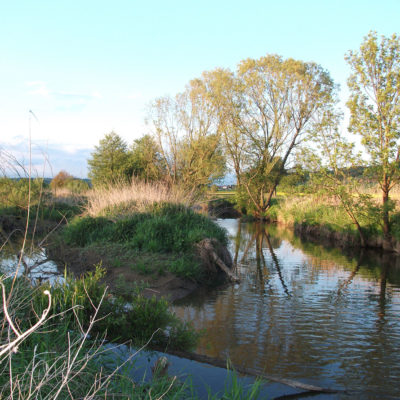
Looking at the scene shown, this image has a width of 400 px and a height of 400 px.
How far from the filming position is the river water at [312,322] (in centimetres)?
570

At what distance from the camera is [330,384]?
209 inches

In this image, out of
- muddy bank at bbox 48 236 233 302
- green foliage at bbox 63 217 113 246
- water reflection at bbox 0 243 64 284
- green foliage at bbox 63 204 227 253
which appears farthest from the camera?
green foliage at bbox 63 217 113 246

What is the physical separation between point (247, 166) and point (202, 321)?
27.4 metres

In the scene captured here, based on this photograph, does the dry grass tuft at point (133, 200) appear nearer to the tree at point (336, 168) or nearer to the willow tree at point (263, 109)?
the tree at point (336, 168)

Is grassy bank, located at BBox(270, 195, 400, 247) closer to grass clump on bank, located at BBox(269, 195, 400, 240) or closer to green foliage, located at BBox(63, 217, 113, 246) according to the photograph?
grass clump on bank, located at BBox(269, 195, 400, 240)

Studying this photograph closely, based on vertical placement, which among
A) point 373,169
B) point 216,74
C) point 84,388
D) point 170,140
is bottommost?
point 84,388

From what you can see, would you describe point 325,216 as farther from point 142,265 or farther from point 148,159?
point 148,159

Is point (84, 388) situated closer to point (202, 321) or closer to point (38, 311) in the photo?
point (38, 311)

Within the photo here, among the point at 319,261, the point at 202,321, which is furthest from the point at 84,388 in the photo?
the point at 319,261

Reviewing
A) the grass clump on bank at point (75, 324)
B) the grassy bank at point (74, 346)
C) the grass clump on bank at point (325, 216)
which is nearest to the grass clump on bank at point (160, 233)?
the grass clump on bank at point (75, 324)

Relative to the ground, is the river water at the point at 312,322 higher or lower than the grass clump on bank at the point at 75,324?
lower

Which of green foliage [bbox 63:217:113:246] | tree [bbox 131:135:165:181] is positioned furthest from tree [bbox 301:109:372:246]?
tree [bbox 131:135:165:181]

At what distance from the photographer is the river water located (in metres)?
5.70

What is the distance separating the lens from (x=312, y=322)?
25.8 ft
